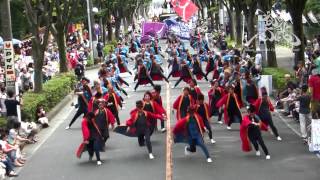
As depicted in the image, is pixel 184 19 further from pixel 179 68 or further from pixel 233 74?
pixel 233 74

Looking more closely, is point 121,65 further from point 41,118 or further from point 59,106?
point 41,118

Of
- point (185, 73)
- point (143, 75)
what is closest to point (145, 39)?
point (185, 73)

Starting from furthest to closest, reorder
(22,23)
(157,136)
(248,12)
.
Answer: (22,23)
(248,12)
(157,136)

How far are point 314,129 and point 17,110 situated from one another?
8.56m

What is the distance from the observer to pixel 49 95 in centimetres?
2325

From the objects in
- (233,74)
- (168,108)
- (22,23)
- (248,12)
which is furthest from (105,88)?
(22,23)

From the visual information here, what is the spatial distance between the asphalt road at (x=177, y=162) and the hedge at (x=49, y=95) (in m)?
1.40

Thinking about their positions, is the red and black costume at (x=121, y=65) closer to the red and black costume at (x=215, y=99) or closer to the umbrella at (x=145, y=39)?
the red and black costume at (x=215, y=99)

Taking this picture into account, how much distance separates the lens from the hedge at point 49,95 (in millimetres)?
19766

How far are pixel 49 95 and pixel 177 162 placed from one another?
9.61 meters

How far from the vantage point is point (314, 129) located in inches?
516

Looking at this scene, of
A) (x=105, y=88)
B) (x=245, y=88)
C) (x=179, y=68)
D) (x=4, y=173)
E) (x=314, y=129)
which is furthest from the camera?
(x=179, y=68)

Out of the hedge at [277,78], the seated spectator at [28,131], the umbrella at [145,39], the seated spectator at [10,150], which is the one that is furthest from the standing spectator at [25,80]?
the umbrella at [145,39]

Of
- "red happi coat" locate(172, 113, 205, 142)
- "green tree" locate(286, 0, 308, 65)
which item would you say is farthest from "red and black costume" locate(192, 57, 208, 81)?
"red happi coat" locate(172, 113, 205, 142)
